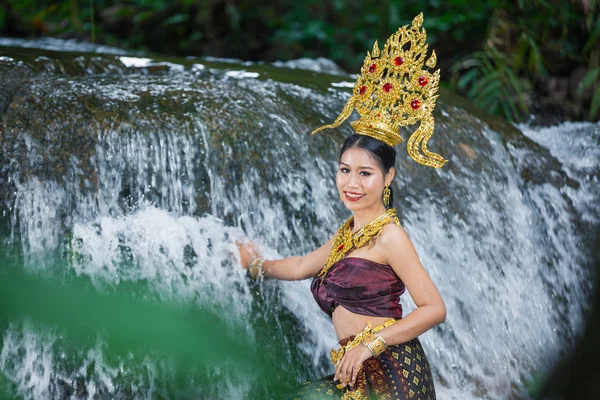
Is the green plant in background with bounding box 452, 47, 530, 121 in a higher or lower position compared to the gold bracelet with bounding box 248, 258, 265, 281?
higher

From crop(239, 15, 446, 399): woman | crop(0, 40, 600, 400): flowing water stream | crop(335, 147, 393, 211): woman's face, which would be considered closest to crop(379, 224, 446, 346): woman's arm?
crop(239, 15, 446, 399): woman

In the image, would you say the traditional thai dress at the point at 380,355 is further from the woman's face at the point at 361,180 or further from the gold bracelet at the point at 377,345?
the woman's face at the point at 361,180

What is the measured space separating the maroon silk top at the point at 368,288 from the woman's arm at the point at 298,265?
0.24 metres

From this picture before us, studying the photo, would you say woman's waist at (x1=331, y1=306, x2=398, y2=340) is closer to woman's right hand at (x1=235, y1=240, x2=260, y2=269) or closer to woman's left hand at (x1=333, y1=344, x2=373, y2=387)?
woman's left hand at (x1=333, y1=344, x2=373, y2=387)

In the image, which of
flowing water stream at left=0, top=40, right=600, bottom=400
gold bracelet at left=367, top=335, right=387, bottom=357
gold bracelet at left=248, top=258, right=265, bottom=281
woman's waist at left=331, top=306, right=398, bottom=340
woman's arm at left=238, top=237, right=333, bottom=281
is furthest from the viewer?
flowing water stream at left=0, top=40, right=600, bottom=400

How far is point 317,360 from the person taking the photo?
3.21 m

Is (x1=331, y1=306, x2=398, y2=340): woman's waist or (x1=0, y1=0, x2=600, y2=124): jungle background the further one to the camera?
(x1=0, y1=0, x2=600, y2=124): jungle background

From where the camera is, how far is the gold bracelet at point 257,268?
9.18 ft

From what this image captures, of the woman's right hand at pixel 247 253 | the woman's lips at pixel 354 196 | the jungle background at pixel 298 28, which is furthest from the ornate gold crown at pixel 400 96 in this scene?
the jungle background at pixel 298 28

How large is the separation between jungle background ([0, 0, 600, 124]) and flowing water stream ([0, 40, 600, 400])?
2147mm


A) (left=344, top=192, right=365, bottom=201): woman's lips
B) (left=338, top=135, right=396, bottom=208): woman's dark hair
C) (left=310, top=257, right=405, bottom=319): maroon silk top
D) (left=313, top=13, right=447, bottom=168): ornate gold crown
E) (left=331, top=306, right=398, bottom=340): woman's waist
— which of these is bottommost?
(left=331, top=306, right=398, bottom=340): woman's waist

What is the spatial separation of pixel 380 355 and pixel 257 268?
2.17 ft

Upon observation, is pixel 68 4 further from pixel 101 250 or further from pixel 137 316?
pixel 137 316

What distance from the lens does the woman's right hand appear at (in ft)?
9.37
